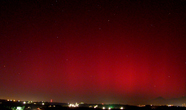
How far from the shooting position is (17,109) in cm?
6088

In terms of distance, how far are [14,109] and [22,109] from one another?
8.97 feet

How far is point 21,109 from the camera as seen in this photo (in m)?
60.7

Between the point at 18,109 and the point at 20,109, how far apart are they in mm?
603

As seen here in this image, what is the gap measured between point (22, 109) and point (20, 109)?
60cm

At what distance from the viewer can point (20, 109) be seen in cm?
6062

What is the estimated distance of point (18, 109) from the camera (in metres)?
60.6

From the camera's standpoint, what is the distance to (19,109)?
60.6 m

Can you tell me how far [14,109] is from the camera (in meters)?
61.2

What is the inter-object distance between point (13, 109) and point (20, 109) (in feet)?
7.30

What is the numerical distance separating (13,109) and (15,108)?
1.79 meters

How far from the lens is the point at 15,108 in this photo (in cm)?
6266

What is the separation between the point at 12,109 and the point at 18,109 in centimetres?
174

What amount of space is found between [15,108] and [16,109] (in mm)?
1314

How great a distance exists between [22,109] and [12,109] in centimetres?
294
